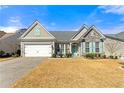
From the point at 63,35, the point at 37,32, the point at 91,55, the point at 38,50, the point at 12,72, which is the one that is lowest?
the point at 12,72

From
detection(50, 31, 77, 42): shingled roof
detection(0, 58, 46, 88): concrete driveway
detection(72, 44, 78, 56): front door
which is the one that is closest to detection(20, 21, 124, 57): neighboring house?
detection(72, 44, 78, 56): front door

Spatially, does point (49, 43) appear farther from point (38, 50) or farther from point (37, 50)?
point (37, 50)

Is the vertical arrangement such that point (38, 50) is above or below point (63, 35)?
below

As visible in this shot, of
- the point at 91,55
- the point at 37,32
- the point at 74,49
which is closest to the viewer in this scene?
the point at 91,55

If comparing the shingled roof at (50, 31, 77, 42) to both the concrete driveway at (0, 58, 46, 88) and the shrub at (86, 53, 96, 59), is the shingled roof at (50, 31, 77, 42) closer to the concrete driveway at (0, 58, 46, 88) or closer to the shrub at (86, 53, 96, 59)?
the shrub at (86, 53, 96, 59)

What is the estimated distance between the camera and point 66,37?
3506 cm

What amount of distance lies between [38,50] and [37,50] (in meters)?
0.16

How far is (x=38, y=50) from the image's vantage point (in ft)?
105

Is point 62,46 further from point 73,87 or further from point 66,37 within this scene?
point 73,87

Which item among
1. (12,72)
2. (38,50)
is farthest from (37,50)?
(12,72)

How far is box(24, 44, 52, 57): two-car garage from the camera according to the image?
31991 mm
